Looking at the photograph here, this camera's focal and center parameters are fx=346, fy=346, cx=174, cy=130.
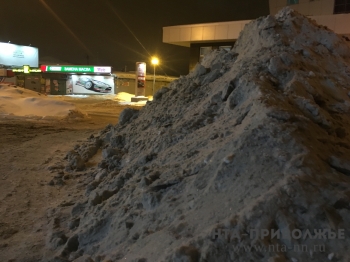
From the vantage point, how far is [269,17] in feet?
22.0

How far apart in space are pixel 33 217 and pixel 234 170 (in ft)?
10.1

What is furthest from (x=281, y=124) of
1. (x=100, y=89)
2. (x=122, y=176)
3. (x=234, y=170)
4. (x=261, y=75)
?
(x=100, y=89)

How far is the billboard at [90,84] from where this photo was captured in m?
33.6

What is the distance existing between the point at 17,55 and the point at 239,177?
1982 inches

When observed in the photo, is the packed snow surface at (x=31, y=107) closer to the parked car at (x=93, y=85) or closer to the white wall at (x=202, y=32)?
the white wall at (x=202, y=32)

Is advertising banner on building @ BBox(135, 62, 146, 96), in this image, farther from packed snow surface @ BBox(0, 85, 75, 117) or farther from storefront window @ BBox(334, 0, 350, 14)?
storefront window @ BBox(334, 0, 350, 14)

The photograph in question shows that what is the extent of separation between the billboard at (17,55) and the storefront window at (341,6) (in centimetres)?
4042

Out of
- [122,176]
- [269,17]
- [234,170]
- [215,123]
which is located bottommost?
[122,176]

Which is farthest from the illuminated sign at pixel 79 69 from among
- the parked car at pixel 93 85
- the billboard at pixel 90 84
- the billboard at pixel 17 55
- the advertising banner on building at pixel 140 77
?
the billboard at pixel 17 55

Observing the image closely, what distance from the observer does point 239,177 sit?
3289 mm

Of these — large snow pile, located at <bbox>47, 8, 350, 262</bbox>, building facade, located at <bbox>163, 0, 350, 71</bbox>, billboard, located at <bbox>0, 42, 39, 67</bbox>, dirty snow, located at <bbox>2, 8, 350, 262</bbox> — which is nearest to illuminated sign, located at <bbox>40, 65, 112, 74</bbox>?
building facade, located at <bbox>163, 0, 350, 71</bbox>

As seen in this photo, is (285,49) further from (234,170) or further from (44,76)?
(44,76)

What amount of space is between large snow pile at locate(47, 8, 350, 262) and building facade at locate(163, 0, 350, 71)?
15124 millimetres

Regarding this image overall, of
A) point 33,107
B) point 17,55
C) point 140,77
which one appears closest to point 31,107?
point 33,107
